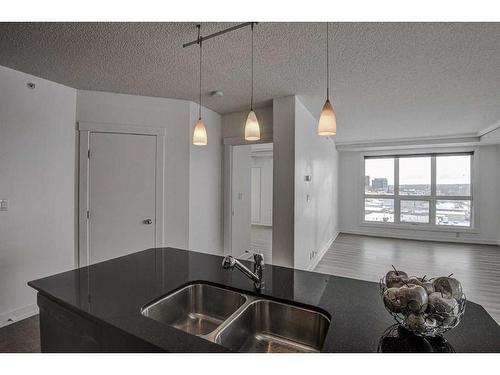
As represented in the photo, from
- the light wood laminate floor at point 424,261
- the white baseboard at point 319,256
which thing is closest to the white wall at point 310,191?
the white baseboard at point 319,256

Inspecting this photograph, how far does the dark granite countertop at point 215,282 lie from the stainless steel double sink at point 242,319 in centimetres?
5

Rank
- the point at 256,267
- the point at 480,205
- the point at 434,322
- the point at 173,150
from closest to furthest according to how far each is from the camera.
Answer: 1. the point at 434,322
2. the point at 256,267
3. the point at 173,150
4. the point at 480,205

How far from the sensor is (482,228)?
5883 mm

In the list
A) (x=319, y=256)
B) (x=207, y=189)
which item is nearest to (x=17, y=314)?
(x=207, y=189)

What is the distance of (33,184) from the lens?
2.59m

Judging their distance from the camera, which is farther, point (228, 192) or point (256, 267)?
point (228, 192)

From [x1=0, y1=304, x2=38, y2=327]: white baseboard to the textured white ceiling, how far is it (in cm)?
236

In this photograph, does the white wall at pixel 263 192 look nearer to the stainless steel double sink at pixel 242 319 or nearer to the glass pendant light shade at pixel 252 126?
the glass pendant light shade at pixel 252 126

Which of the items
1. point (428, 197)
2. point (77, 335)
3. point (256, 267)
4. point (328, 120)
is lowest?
point (77, 335)

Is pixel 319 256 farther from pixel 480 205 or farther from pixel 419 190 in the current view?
pixel 480 205

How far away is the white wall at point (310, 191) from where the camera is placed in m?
3.32

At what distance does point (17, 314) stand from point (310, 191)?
377 cm
